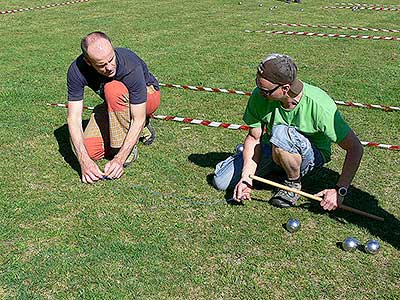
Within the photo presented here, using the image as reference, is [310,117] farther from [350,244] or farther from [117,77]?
[117,77]

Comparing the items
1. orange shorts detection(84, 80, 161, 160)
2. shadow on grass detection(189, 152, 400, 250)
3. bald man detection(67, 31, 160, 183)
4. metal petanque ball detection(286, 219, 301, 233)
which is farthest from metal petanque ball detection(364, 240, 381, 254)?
orange shorts detection(84, 80, 161, 160)

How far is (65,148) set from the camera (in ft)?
17.8

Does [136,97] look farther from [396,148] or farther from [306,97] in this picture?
[396,148]

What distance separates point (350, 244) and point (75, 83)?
8.90ft

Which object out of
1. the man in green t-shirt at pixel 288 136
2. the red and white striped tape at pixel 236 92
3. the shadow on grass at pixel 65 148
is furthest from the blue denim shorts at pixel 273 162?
the red and white striped tape at pixel 236 92

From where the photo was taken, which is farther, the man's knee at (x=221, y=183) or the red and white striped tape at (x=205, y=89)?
the red and white striped tape at (x=205, y=89)

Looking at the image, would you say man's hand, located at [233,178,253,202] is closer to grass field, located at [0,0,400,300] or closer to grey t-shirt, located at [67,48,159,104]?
grass field, located at [0,0,400,300]

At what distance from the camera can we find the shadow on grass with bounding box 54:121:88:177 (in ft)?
16.6

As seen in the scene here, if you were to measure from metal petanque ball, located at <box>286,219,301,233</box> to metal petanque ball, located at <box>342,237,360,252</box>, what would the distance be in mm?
365

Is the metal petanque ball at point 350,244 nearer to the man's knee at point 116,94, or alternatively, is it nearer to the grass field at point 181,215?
the grass field at point 181,215

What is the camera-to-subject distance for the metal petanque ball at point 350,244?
3664 mm

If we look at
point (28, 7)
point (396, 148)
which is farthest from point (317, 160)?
point (28, 7)

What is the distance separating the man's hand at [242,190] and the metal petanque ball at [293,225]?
15.7 inches

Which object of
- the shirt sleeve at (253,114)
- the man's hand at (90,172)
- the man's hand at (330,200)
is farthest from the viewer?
the man's hand at (90,172)
